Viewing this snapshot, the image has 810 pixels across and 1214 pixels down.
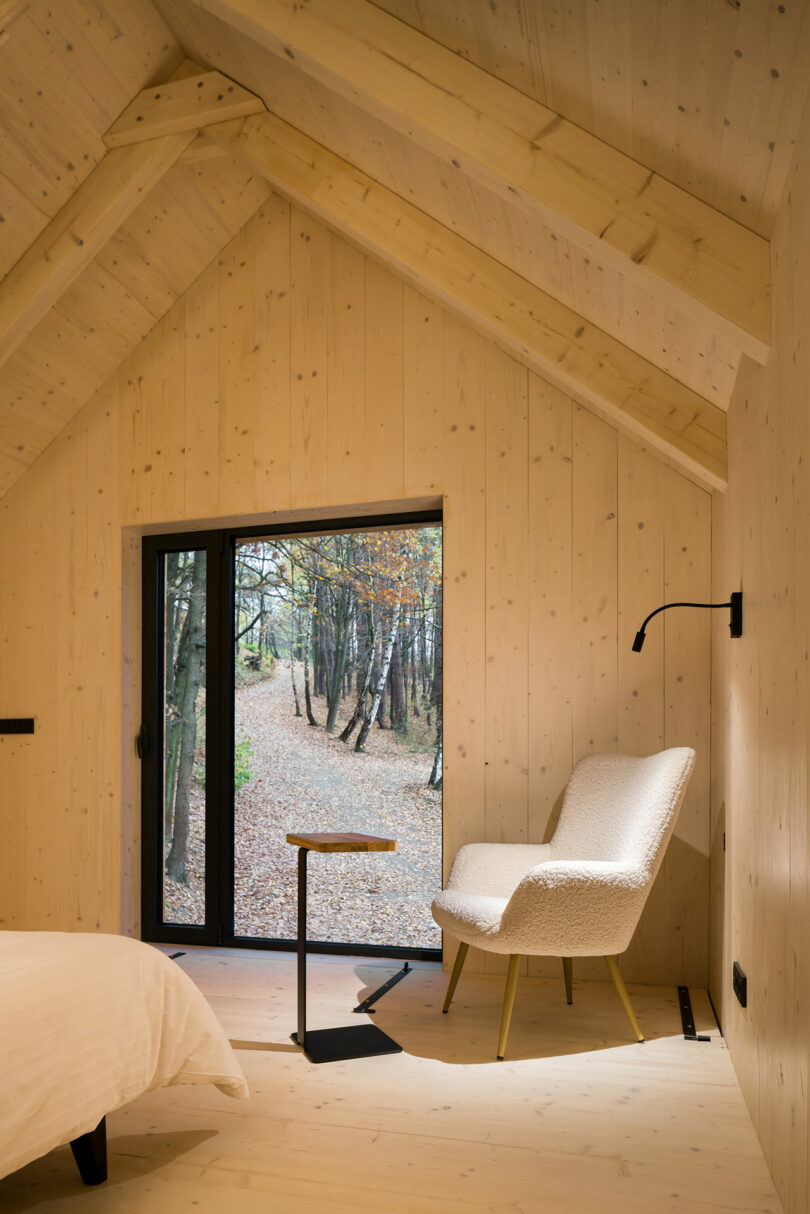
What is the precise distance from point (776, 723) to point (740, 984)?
90 centimetres

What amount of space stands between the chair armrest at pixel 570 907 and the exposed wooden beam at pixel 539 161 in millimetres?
1520

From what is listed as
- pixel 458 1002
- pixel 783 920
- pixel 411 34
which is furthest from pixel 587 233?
pixel 458 1002

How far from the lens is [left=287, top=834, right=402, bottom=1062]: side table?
9.12 ft

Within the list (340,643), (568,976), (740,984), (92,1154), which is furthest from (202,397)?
(740,984)

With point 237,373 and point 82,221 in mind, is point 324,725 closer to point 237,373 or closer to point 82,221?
point 237,373

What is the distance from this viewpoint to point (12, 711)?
14.7 feet

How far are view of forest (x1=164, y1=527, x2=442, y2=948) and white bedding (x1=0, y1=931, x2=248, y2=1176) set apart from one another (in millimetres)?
2138

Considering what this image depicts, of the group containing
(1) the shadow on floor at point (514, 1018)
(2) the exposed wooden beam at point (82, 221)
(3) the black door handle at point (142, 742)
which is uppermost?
(2) the exposed wooden beam at point (82, 221)

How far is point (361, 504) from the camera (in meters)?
3.96

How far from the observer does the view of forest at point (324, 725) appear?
438 centimetres

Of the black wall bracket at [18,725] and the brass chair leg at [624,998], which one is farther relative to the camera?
the black wall bracket at [18,725]

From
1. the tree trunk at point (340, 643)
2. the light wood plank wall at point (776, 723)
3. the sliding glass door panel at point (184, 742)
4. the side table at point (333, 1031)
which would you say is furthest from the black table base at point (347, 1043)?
the tree trunk at point (340, 643)

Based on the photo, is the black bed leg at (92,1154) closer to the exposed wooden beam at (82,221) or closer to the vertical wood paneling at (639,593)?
the vertical wood paneling at (639,593)

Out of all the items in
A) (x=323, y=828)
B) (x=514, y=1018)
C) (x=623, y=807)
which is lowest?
(x=514, y=1018)
